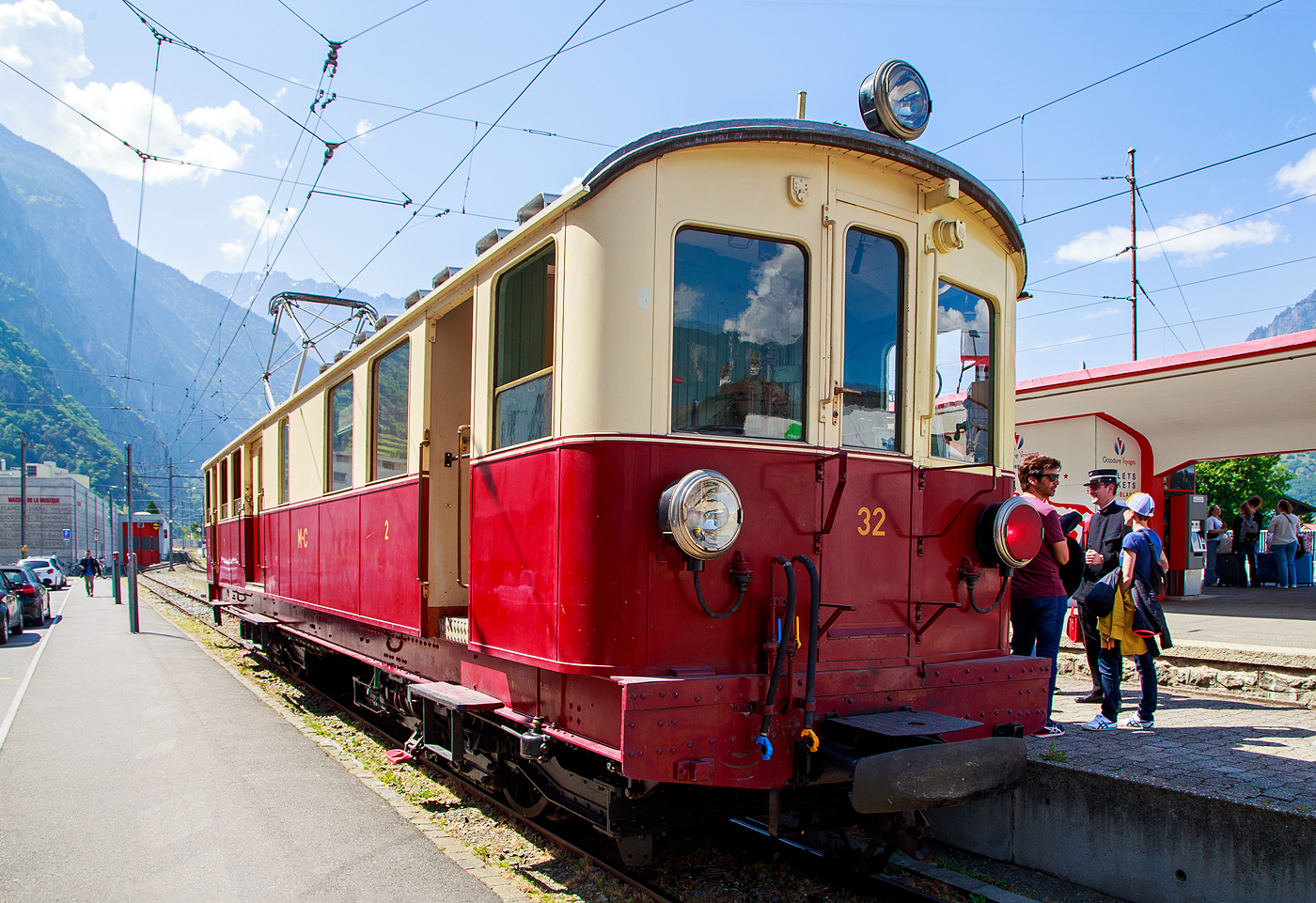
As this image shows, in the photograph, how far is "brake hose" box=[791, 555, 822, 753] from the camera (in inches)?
142

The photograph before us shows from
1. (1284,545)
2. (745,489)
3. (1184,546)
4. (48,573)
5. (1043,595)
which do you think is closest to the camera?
(745,489)

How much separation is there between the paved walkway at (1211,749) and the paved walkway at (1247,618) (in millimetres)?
1281

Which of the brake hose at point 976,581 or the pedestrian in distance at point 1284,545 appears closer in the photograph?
the brake hose at point 976,581

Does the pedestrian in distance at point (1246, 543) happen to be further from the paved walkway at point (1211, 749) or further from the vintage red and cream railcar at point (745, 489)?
the vintage red and cream railcar at point (745, 489)

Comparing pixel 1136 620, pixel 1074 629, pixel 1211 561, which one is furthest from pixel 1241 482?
pixel 1136 620

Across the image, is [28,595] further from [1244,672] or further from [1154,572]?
[1244,672]

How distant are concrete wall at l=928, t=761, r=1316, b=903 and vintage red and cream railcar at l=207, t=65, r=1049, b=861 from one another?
0.46m

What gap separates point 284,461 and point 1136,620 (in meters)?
7.76

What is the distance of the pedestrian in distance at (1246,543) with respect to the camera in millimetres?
16172

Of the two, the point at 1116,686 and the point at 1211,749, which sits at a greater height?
the point at 1116,686

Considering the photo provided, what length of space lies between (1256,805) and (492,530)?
3497 mm

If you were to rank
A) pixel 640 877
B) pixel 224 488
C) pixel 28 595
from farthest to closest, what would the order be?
pixel 28 595 < pixel 224 488 < pixel 640 877

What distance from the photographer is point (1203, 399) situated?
10.5 metres

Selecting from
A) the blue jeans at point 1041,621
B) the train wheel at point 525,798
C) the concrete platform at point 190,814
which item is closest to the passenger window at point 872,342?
the blue jeans at point 1041,621
